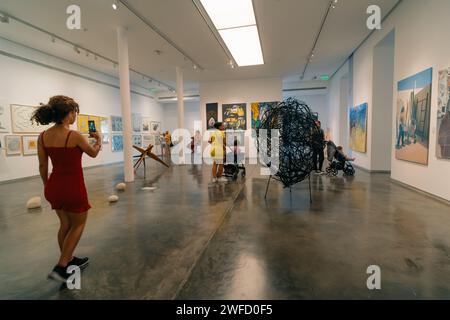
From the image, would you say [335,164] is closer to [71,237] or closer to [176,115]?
[71,237]

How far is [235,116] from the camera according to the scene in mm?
12602

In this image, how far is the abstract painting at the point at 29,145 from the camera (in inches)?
290

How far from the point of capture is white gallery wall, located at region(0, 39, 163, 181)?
6.87m

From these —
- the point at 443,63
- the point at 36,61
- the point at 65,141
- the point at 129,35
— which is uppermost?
the point at 129,35

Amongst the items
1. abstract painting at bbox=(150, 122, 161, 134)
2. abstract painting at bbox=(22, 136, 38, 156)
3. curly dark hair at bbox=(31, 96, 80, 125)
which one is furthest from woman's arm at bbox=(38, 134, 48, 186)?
abstract painting at bbox=(150, 122, 161, 134)

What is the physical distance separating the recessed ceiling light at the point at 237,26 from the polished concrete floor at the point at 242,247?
14.1ft

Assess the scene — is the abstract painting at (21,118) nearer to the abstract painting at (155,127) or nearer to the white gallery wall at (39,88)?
the white gallery wall at (39,88)

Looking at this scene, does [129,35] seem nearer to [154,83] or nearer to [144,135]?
[154,83]

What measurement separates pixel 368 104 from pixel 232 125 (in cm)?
672

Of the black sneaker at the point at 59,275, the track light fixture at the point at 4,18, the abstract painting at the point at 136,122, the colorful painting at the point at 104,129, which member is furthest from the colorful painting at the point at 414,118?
the abstract painting at the point at 136,122
